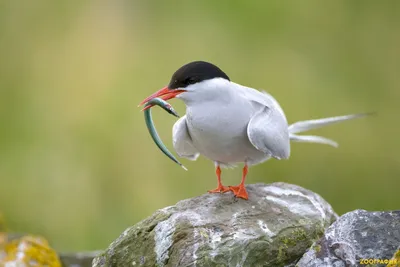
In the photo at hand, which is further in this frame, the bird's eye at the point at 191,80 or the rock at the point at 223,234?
the bird's eye at the point at 191,80

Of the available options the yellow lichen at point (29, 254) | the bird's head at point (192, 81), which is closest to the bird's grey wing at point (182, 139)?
the bird's head at point (192, 81)

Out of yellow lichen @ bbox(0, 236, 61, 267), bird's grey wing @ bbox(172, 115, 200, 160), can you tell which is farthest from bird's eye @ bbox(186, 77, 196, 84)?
yellow lichen @ bbox(0, 236, 61, 267)

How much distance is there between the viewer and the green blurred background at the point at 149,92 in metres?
8.43

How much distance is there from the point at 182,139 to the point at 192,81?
520mm

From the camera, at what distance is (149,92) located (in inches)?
354

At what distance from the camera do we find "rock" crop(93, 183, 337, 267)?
4.50 m

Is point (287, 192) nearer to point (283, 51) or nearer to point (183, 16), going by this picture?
point (283, 51)

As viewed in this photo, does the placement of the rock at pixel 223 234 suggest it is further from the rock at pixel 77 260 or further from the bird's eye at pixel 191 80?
the rock at pixel 77 260

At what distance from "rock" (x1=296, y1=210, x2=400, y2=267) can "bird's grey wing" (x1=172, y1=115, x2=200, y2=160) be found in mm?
1422

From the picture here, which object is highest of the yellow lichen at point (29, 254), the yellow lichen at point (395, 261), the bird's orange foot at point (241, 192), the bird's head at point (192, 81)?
the bird's head at point (192, 81)

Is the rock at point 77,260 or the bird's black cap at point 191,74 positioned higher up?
the bird's black cap at point 191,74

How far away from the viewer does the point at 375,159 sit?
898cm

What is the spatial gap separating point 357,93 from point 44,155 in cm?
364

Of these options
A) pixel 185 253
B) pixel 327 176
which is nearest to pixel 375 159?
pixel 327 176
